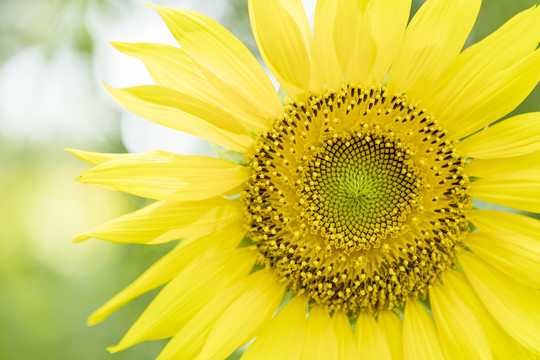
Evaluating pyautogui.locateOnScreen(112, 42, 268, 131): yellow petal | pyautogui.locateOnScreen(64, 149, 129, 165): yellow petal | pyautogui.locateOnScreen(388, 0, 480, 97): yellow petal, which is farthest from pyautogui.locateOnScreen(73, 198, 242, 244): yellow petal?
pyautogui.locateOnScreen(388, 0, 480, 97): yellow petal

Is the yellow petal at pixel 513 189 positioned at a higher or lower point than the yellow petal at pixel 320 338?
higher

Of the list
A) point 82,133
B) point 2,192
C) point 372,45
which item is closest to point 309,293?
point 372,45

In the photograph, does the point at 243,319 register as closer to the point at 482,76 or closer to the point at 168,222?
the point at 168,222

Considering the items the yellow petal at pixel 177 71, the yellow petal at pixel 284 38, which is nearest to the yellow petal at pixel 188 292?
the yellow petal at pixel 177 71

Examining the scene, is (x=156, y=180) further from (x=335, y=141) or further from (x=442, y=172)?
(x=442, y=172)

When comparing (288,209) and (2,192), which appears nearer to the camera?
(288,209)

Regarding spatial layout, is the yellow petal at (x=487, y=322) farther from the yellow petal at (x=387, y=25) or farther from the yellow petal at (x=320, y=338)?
the yellow petal at (x=387, y=25)
